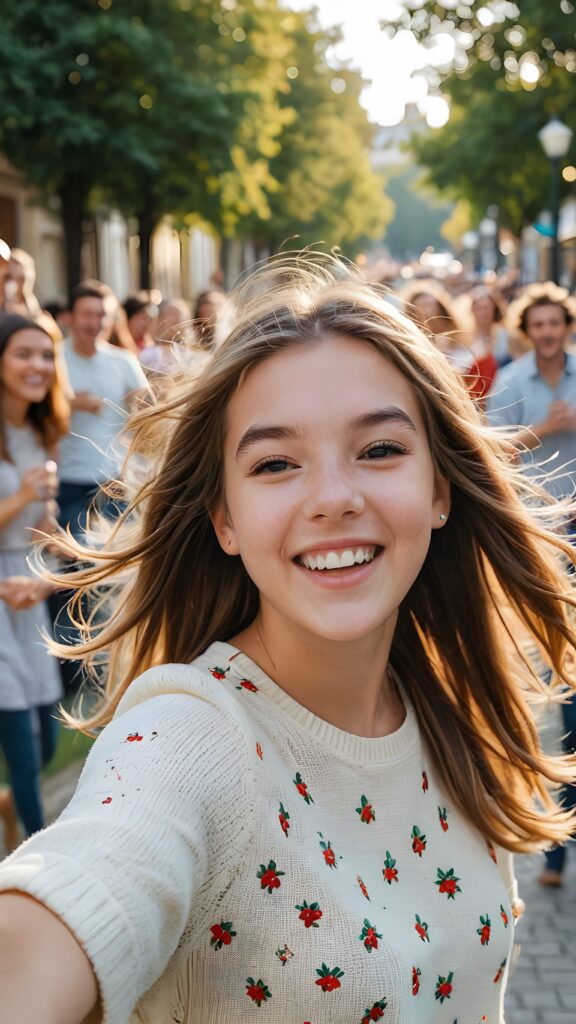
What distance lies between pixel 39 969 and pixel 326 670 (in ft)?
2.64

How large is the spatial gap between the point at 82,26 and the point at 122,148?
6.06ft

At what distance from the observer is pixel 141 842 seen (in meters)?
1.38

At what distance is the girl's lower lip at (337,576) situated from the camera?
6.06 feet

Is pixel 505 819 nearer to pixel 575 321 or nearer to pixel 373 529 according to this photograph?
pixel 373 529

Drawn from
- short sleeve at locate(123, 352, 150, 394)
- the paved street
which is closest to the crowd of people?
short sleeve at locate(123, 352, 150, 394)

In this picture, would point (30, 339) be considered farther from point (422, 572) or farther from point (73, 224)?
point (73, 224)

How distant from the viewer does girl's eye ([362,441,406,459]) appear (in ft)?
6.10

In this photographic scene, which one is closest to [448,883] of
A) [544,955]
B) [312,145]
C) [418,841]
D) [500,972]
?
[418,841]

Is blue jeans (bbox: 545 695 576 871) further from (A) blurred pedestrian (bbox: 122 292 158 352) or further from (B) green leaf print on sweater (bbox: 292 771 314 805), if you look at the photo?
(A) blurred pedestrian (bbox: 122 292 158 352)

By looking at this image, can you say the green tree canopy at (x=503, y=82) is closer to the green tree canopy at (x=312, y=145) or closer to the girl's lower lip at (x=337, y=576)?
the green tree canopy at (x=312, y=145)

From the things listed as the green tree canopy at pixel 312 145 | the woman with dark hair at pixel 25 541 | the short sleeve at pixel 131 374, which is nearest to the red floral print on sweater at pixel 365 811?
the woman with dark hair at pixel 25 541

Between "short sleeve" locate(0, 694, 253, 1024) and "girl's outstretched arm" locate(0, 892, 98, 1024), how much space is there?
0.03 feet

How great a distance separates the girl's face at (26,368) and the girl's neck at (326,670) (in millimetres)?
3929

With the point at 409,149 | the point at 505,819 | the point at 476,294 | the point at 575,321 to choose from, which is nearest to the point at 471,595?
the point at 505,819
